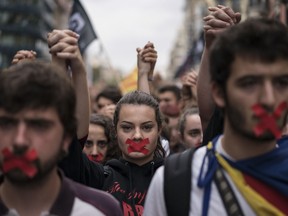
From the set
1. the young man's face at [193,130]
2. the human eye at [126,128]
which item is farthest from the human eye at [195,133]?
the human eye at [126,128]

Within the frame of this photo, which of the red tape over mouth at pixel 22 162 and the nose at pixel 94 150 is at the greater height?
the red tape over mouth at pixel 22 162

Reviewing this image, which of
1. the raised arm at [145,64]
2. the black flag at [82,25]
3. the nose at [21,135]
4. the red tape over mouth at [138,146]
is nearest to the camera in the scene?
the nose at [21,135]

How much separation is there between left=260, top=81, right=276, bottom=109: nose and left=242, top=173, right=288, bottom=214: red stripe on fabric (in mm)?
301

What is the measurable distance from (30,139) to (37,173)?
0.13 metres

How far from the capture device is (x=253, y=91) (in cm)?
271

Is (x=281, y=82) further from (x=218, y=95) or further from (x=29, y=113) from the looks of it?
(x=29, y=113)

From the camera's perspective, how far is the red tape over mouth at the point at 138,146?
14.5 feet

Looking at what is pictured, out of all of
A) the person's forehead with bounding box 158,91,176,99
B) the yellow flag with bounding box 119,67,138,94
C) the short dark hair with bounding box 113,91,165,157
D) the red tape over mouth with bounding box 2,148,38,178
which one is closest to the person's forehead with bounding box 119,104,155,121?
the short dark hair with bounding box 113,91,165,157

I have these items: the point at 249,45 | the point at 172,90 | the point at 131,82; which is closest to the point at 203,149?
the point at 249,45

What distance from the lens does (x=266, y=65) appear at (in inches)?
107

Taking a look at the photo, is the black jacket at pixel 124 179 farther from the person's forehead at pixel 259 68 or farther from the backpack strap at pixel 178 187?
the person's forehead at pixel 259 68

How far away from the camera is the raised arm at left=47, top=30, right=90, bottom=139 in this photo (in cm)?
330

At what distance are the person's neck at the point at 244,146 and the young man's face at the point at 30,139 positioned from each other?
0.68 metres

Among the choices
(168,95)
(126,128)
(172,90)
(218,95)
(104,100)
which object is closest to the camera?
(218,95)
